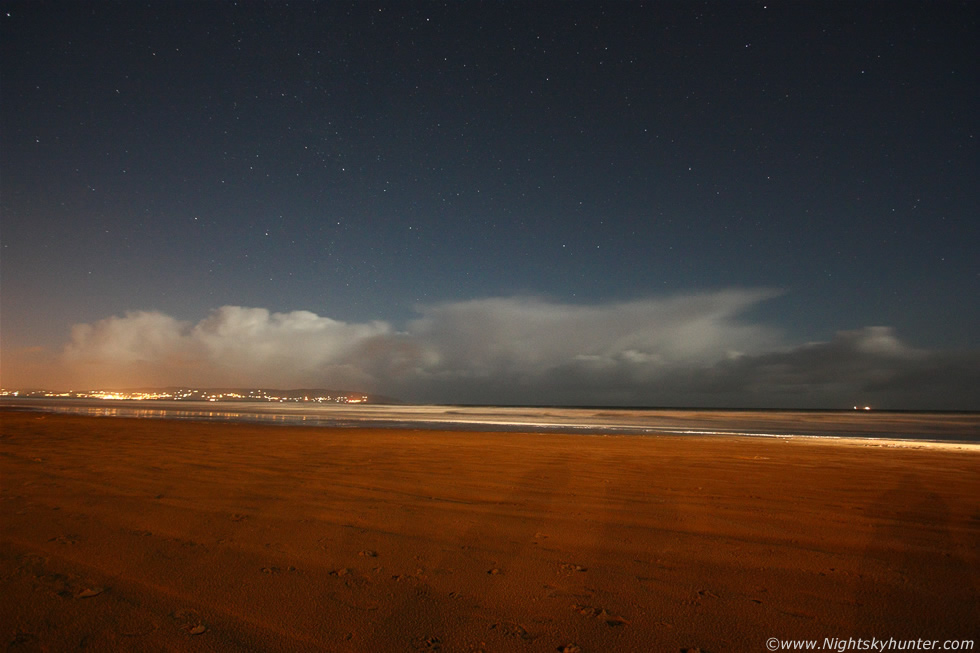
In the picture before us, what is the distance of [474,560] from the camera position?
459 centimetres

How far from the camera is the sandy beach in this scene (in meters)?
3.33

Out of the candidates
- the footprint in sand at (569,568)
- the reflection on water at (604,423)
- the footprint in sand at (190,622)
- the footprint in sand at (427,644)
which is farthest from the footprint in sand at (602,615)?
the reflection on water at (604,423)

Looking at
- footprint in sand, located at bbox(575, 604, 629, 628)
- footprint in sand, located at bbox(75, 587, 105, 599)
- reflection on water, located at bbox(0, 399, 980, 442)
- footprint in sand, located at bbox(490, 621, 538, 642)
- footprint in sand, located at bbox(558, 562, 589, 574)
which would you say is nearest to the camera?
footprint in sand, located at bbox(490, 621, 538, 642)

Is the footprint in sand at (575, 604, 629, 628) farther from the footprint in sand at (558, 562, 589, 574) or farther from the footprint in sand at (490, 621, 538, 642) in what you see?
the footprint in sand at (558, 562, 589, 574)

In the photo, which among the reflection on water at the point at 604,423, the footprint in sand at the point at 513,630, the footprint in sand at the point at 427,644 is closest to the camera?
the footprint in sand at the point at 427,644

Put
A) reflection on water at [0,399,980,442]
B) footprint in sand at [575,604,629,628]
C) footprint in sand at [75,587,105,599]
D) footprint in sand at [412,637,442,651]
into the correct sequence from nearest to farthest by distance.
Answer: footprint in sand at [412,637,442,651] → footprint in sand at [575,604,629,628] → footprint in sand at [75,587,105,599] → reflection on water at [0,399,980,442]

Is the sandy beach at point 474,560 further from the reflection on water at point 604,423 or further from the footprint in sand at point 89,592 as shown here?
the reflection on water at point 604,423

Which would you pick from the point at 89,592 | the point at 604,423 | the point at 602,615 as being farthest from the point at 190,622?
the point at 604,423

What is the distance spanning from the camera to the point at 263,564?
445 cm

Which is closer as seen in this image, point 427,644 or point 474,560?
point 427,644

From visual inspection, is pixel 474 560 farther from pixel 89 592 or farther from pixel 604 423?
pixel 604 423

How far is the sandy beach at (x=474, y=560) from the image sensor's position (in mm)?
3330

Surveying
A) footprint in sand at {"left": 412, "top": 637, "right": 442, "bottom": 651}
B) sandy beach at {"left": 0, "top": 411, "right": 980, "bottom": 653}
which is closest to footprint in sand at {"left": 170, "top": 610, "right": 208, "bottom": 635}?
sandy beach at {"left": 0, "top": 411, "right": 980, "bottom": 653}

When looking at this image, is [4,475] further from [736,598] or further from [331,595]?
[736,598]
